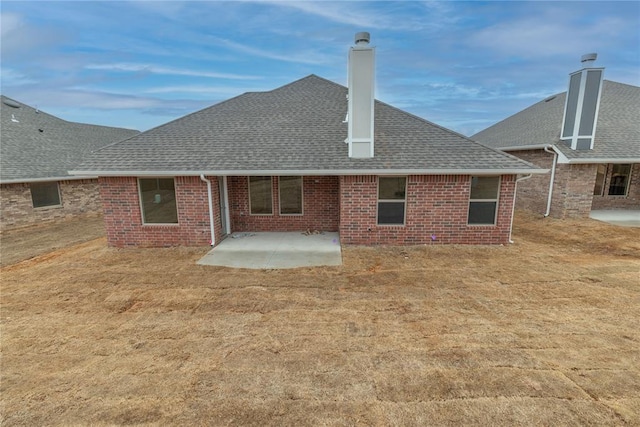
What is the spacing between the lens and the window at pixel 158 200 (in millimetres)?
9461

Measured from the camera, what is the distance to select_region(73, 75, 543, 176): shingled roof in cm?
909

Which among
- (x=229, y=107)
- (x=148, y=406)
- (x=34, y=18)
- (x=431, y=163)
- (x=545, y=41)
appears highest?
(x=545, y=41)

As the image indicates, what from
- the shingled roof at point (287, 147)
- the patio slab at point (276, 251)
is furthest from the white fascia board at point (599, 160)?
the patio slab at point (276, 251)

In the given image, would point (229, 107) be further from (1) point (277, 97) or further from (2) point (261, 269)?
(2) point (261, 269)

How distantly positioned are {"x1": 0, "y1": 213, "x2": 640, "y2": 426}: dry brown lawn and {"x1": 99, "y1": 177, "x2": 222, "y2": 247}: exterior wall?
1.53 m

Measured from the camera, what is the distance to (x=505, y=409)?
10.9 feet

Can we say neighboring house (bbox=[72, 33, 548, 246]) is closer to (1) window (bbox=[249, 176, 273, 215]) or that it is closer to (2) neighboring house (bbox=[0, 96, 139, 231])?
(1) window (bbox=[249, 176, 273, 215])

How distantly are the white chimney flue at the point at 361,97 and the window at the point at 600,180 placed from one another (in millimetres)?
12600

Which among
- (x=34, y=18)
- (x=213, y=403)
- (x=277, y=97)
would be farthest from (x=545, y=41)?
(x=34, y=18)

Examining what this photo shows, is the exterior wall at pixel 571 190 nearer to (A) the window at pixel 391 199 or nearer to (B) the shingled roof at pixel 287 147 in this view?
(B) the shingled roof at pixel 287 147

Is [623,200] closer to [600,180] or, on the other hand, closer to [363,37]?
[600,180]

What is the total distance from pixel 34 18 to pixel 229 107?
6452 mm

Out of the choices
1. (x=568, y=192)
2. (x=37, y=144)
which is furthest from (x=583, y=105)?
(x=37, y=144)

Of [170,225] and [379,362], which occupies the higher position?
[170,225]
